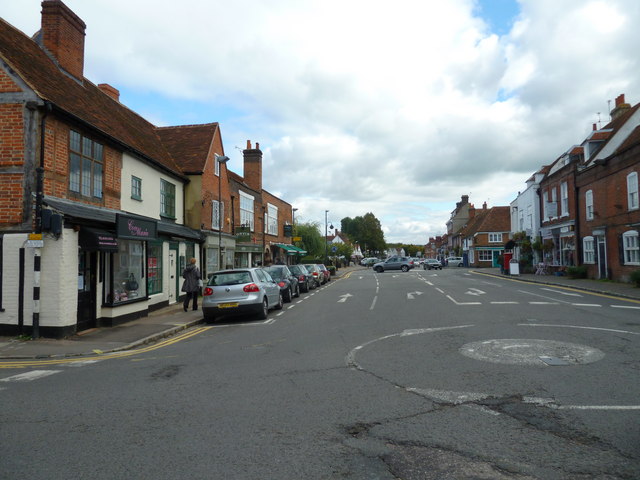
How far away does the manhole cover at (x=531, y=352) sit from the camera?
7.15 m

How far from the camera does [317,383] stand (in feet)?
20.9

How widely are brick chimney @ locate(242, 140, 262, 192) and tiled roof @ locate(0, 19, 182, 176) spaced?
→ 14.9m

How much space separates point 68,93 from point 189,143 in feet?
32.2

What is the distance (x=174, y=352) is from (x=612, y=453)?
7717 millimetres

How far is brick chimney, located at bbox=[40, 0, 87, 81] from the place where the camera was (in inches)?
588

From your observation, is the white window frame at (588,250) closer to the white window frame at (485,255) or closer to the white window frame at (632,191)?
the white window frame at (632,191)

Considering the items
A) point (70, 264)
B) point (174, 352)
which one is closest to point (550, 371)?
point (174, 352)

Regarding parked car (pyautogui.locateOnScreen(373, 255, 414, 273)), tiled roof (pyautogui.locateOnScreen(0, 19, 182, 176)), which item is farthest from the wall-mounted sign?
parked car (pyautogui.locateOnScreen(373, 255, 414, 273))

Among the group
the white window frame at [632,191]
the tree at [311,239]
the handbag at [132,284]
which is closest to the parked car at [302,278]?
the handbag at [132,284]

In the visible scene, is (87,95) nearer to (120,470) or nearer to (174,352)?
(174,352)

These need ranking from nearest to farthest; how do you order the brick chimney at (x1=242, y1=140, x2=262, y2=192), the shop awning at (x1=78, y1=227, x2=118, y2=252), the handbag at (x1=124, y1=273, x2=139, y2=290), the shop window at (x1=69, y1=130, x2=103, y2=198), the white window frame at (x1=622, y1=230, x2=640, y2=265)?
the shop awning at (x1=78, y1=227, x2=118, y2=252), the shop window at (x1=69, y1=130, x2=103, y2=198), the handbag at (x1=124, y1=273, x2=139, y2=290), the white window frame at (x1=622, y1=230, x2=640, y2=265), the brick chimney at (x1=242, y1=140, x2=262, y2=192)

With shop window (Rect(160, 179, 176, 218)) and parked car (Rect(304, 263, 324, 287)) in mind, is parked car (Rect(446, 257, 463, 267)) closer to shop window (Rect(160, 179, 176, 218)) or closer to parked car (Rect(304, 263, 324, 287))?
parked car (Rect(304, 263, 324, 287))

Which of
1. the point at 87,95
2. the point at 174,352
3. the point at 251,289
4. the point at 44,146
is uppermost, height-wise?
the point at 87,95

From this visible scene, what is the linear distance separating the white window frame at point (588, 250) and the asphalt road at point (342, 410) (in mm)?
20700
